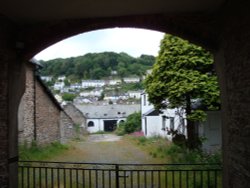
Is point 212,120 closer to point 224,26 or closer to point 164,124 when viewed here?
point 164,124

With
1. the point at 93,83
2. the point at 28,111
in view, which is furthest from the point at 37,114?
the point at 93,83

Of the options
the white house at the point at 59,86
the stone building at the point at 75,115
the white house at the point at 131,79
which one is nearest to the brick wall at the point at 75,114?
the stone building at the point at 75,115

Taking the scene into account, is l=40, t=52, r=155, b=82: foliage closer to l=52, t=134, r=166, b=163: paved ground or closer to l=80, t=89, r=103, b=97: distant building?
l=80, t=89, r=103, b=97: distant building

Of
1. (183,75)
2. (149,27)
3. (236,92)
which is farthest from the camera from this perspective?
(183,75)

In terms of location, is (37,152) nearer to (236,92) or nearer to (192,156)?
(192,156)

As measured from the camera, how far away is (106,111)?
167 feet

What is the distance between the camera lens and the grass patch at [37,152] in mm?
12386

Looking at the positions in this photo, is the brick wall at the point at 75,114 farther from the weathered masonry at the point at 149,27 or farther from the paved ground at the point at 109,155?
the weathered masonry at the point at 149,27

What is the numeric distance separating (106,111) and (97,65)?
39.8 metres

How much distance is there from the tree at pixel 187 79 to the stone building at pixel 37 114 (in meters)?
5.41

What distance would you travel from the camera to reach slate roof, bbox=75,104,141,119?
50062mm

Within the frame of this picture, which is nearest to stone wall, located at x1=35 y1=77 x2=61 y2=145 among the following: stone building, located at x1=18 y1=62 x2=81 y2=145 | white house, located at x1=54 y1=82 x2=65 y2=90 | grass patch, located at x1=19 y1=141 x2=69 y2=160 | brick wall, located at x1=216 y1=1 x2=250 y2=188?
stone building, located at x1=18 y1=62 x2=81 y2=145

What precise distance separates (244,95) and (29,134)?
37.8ft

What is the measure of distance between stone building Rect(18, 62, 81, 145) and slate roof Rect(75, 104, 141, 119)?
30791mm
